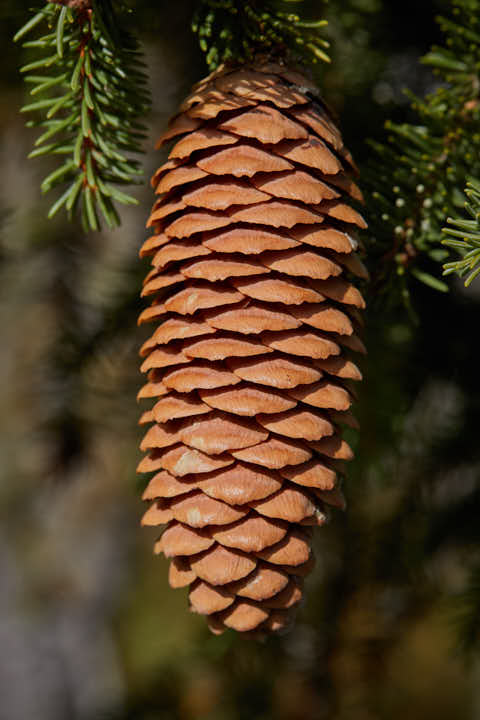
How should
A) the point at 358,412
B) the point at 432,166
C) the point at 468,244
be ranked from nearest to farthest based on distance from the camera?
the point at 468,244
the point at 432,166
the point at 358,412

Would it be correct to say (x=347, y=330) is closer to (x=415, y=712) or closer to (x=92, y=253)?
(x=92, y=253)

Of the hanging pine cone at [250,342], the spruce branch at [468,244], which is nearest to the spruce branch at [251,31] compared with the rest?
the hanging pine cone at [250,342]

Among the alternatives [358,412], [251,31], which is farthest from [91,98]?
[358,412]

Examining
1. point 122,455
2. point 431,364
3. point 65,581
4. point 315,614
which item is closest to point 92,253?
point 122,455

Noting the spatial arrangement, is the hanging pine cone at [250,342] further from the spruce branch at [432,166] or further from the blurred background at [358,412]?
the blurred background at [358,412]

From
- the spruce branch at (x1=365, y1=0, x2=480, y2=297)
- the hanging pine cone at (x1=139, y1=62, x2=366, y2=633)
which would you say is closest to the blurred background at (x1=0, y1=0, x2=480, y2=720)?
the spruce branch at (x1=365, y1=0, x2=480, y2=297)

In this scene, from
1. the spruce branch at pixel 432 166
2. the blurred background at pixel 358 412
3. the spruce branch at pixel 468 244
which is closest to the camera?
the spruce branch at pixel 468 244

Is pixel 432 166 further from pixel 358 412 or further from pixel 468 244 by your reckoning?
pixel 358 412
